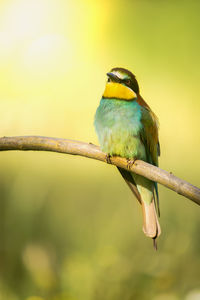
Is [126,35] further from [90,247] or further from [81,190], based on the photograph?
[90,247]

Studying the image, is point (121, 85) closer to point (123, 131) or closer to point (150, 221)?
point (123, 131)

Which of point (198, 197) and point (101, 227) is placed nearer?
point (198, 197)

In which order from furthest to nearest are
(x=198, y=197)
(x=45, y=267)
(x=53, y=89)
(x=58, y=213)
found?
(x=53, y=89), (x=58, y=213), (x=45, y=267), (x=198, y=197)

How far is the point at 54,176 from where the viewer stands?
100.0 inches

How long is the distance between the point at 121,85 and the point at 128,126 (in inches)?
7.2

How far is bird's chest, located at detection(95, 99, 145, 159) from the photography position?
189 cm

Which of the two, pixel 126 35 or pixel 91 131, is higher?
pixel 126 35

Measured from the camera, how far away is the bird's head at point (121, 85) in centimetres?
185

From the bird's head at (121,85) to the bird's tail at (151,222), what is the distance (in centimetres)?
50

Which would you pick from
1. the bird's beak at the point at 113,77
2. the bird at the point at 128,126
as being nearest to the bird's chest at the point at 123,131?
the bird at the point at 128,126

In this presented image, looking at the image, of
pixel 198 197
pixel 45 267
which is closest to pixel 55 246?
pixel 45 267

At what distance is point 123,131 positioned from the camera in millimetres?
1904

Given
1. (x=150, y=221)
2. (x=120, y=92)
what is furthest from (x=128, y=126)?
(x=150, y=221)

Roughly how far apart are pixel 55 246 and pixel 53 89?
37.5 inches
